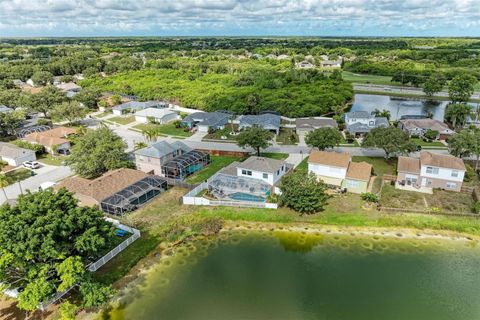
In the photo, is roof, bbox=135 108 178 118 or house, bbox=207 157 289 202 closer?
house, bbox=207 157 289 202

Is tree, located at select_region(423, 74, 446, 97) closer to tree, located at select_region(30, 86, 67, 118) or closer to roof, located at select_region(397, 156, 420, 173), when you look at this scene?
roof, located at select_region(397, 156, 420, 173)

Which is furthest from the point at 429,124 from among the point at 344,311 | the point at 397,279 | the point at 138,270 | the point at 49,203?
the point at 49,203

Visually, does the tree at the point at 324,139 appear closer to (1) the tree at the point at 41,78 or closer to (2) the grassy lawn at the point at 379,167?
(2) the grassy lawn at the point at 379,167

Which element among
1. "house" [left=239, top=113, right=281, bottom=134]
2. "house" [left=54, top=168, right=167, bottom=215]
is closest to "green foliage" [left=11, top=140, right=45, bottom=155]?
"house" [left=54, top=168, right=167, bottom=215]

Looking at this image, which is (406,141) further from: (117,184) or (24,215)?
(24,215)

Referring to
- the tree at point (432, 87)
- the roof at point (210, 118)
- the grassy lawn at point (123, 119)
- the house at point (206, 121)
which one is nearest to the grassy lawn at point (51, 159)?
the grassy lawn at point (123, 119)

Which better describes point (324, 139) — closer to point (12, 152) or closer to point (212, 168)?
point (212, 168)
